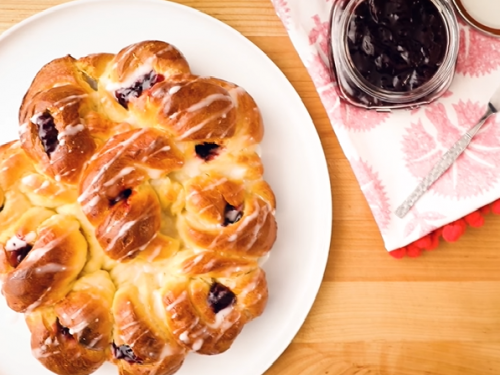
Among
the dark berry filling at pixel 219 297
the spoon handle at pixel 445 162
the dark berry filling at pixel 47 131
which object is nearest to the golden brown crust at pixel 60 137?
the dark berry filling at pixel 47 131

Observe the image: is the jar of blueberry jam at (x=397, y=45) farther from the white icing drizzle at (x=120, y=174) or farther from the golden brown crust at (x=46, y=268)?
the golden brown crust at (x=46, y=268)

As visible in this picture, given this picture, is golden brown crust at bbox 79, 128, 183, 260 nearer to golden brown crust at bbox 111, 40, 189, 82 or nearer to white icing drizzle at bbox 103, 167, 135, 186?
white icing drizzle at bbox 103, 167, 135, 186

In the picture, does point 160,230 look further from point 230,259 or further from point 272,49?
point 272,49

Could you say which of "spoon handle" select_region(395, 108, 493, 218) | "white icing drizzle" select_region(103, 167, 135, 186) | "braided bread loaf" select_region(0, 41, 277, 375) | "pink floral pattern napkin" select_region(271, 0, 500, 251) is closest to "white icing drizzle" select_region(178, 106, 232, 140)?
"braided bread loaf" select_region(0, 41, 277, 375)

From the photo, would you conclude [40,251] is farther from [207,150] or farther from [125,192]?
[207,150]

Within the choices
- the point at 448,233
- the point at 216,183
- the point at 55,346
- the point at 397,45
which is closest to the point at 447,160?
the point at 448,233

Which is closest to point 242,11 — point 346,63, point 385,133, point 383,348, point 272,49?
point 272,49

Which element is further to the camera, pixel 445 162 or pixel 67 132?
pixel 445 162
